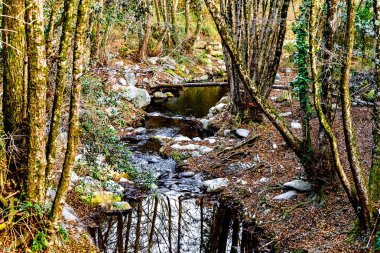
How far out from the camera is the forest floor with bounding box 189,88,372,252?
515cm

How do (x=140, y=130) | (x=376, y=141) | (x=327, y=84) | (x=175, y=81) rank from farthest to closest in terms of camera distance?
1. (x=175, y=81)
2. (x=140, y=130)
3. (x=327, y=84)
4. (x=376, y=141)

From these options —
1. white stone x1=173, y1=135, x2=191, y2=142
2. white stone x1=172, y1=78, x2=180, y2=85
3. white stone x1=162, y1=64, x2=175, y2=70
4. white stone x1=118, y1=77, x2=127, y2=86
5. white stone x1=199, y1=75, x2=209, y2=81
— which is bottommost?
white stone x1=173, y1=135, x2=191, y2=142

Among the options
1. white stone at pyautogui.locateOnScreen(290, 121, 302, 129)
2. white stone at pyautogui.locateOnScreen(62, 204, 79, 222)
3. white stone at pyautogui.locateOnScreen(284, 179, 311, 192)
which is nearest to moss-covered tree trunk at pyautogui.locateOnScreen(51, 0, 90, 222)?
white stone at pyautogui.locateOnScreen(62, 204, 79, 222)

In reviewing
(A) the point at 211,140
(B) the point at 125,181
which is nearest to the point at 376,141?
(B) the point at 125,181

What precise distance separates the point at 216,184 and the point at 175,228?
1.53 meters

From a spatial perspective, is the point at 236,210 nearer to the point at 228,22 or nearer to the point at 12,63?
the point at 12,63

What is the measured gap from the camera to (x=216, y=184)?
764cm

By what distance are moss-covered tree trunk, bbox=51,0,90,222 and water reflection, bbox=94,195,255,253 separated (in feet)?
5.49

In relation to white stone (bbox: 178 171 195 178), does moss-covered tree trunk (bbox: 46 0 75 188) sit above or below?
above

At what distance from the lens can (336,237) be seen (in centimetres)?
501

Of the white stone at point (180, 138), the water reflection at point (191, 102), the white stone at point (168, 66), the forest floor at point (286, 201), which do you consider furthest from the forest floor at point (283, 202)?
the white stone at point (168, 66)

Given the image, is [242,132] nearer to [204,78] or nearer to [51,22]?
[51,22]

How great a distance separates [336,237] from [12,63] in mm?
4461

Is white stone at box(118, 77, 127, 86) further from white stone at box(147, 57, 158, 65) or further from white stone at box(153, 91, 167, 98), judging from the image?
white stone at box(147, 57, 158, 65)
